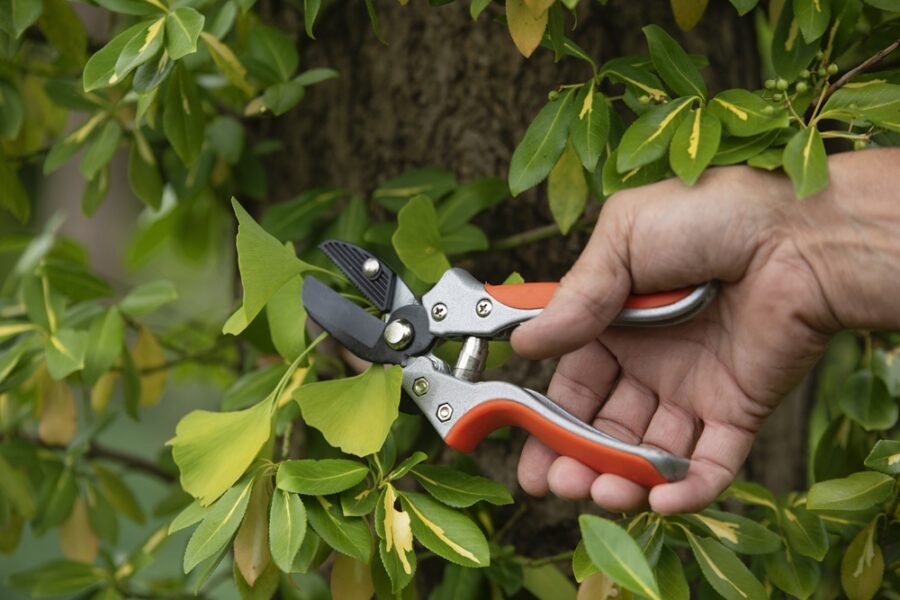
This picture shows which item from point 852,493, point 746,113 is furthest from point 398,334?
point 852,493

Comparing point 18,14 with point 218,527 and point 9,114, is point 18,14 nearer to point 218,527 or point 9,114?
point 9,114

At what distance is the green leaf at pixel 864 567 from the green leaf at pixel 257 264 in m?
0.85

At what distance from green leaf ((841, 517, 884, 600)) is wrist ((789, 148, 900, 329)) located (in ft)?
1.15

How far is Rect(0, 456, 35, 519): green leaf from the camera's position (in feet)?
5.23

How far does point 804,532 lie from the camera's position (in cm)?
132

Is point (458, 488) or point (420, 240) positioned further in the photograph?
point (420, 240)

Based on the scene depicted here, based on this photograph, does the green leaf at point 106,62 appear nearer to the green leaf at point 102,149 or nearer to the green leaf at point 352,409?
the green leaf at point 102,149

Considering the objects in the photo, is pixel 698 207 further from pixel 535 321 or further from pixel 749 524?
pixel 749 524

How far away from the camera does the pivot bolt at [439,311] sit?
4.01 ft

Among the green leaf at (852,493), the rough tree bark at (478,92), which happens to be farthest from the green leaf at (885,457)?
the rough tree bark at (478,92)

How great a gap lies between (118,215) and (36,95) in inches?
215

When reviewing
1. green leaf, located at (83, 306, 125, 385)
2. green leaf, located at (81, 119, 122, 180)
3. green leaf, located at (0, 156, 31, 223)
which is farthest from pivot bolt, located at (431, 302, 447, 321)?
green leaf, located at (0, 156, 31, 223)

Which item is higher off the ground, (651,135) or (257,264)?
(651,135)

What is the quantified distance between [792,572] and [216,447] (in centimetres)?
80
